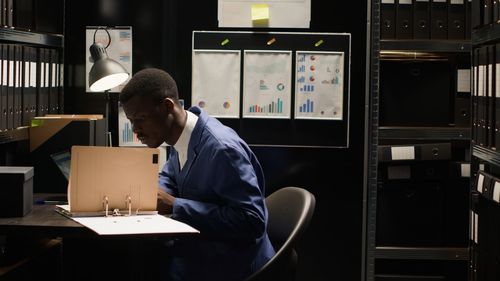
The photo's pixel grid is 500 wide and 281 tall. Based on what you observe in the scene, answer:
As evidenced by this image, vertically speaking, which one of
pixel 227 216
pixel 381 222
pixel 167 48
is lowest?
pixel 381 222

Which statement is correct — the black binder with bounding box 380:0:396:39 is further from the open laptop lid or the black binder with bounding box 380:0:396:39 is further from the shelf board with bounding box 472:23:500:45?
the open laptop lid

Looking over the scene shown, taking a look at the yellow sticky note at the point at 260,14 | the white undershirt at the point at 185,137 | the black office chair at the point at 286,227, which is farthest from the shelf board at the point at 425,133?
the white undershirt at the point at 185,137

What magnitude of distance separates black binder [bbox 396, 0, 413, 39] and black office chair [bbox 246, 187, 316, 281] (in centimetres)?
171

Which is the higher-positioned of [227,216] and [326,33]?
[326,33]

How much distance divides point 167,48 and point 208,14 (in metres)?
0.26

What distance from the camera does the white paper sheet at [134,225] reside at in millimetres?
2176

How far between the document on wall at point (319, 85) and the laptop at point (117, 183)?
1510 millimetres

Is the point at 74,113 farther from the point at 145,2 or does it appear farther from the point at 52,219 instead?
the point at 52,219

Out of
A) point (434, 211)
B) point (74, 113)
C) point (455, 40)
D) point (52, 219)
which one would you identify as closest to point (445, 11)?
point (455, 40)

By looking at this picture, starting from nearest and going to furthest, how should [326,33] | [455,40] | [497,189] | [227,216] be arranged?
[227,216] → [497,189] → [326,33] → [455,40]

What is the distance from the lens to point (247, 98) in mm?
3863

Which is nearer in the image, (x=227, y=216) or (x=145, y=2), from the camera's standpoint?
(x=227, y=216)

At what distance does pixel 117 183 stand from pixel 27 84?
1173 millimetres

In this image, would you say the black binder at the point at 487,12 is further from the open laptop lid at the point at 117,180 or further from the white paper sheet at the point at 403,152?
the open laptop lid at the point at 117,180
